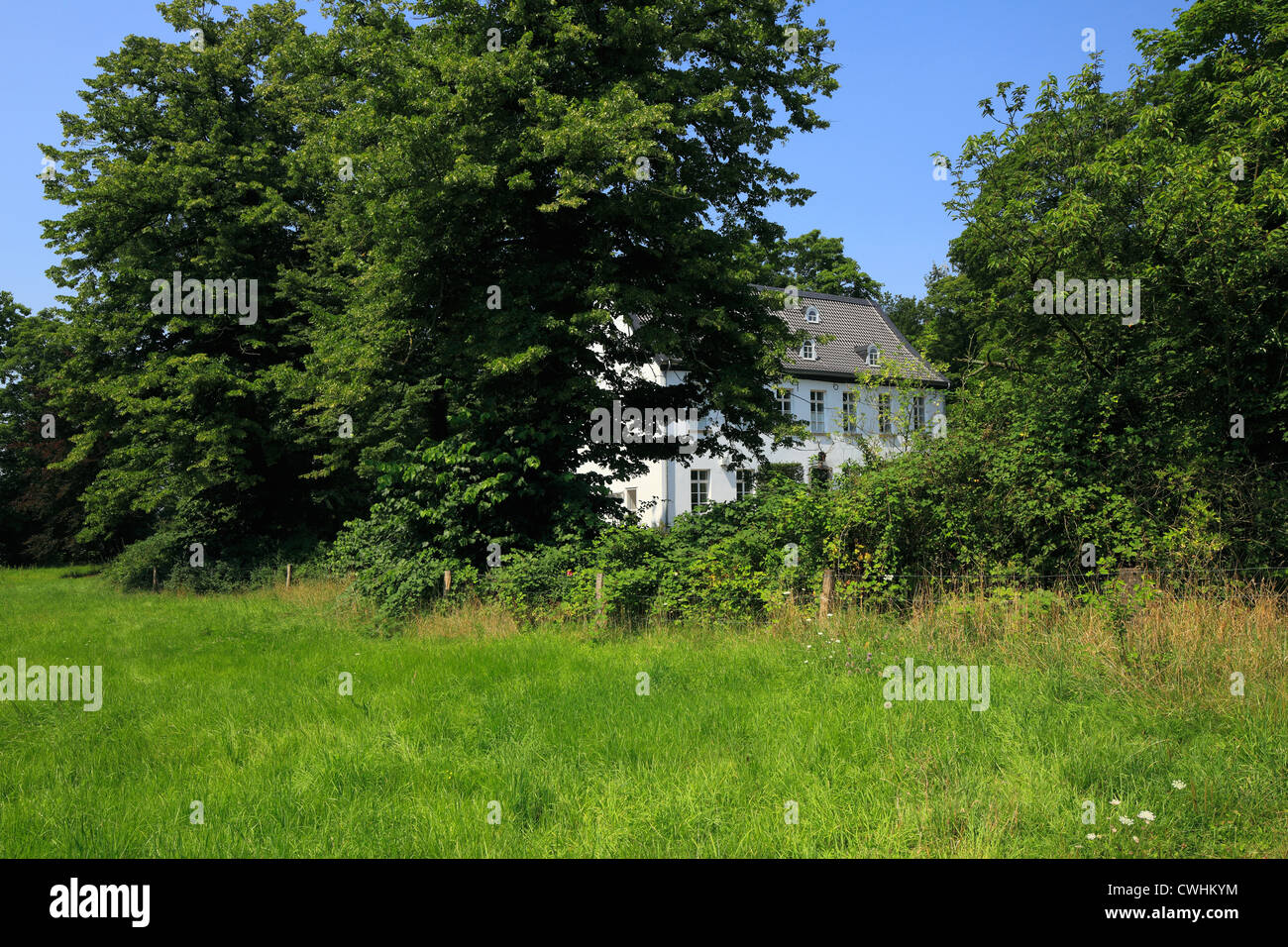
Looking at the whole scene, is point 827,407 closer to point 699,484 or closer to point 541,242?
point 699,484

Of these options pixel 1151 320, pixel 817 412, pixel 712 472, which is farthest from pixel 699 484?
pixel 1151 320

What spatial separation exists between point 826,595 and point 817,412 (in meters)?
30.5

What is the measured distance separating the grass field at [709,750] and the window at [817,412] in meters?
29.7

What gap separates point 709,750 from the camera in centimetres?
573

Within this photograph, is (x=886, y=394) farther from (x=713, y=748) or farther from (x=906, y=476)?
(x=713, y=748)

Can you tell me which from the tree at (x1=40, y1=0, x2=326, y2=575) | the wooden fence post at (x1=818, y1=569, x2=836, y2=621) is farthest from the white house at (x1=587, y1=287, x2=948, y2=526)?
the tree at (x1=40, y1=0, x2=326, y2=575)

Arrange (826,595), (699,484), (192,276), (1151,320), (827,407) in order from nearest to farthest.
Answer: (826,595) < (1151,320) < (192,276) < (699,484) < (827,407)

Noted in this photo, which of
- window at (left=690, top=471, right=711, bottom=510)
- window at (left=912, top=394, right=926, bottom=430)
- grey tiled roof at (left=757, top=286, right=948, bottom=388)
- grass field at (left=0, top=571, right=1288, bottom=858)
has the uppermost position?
grey tiled roof at (left=757, top=286, right=948, bottom=388)

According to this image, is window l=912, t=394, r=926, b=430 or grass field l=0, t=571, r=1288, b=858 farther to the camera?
window l=912, t=394, r=926, b=430

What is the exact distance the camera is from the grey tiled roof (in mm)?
40484

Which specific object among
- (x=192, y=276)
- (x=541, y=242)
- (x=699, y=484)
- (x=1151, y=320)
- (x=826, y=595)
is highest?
(x=192, y=276)

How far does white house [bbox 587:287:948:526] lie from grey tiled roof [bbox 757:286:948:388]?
6cm

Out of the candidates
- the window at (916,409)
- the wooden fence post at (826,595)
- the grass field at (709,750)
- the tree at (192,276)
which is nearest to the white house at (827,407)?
the window at (916,409)

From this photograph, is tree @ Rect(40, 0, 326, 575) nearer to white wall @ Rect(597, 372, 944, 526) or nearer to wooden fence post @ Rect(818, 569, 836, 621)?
white wall @ Rect(597, 372, 944, 526)
